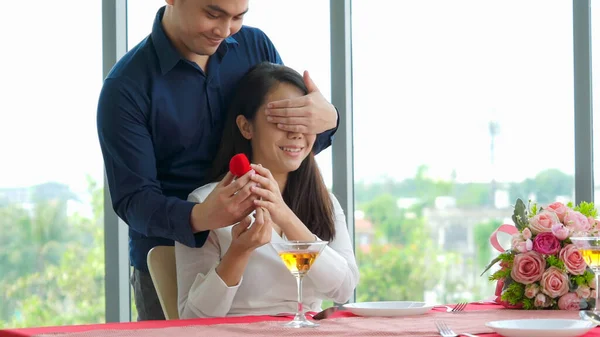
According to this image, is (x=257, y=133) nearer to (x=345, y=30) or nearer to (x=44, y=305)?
(x=345, y=30)

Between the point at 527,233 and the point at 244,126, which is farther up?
the point at 244,126

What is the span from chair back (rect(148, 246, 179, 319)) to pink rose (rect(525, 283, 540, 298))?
88cm

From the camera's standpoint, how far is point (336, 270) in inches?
84.0

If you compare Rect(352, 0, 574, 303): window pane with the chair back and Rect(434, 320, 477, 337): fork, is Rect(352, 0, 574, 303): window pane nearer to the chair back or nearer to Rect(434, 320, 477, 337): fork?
the chair back

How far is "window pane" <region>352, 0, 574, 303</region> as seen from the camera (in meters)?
3.26

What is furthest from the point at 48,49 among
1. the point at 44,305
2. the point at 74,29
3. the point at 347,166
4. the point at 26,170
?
the point at 347,166

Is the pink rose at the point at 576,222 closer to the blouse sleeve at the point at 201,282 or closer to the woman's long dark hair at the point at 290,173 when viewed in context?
the woman's long dark hair at the point at 290,173

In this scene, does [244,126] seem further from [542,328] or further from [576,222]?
[542,328]

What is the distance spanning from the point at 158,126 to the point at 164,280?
1.40 ft

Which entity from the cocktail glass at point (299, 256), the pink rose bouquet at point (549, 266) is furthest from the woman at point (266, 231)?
the pink rose bouquet at point (549, 266)

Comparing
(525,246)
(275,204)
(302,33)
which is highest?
(302,33)

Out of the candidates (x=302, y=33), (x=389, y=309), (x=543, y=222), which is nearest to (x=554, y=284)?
(x=543, y=222)

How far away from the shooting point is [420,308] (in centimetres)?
183

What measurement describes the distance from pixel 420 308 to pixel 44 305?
6.27 feet
